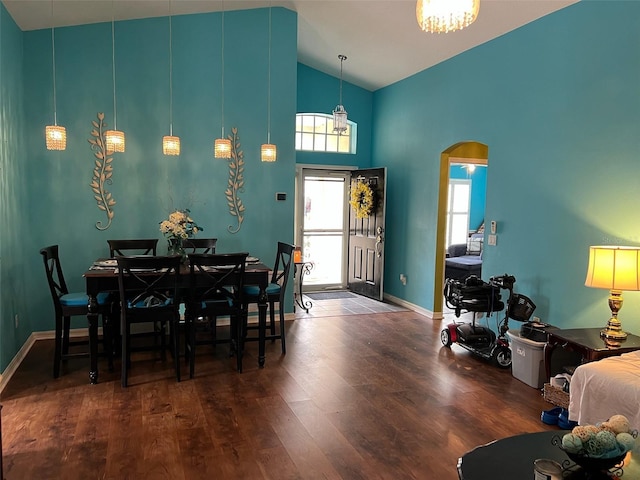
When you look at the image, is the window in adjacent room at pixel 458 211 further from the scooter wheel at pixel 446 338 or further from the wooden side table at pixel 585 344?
the wooden side table at pixel 585 344

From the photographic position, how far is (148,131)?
5.08 m

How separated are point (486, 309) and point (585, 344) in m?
1.29

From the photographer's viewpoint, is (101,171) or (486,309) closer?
(486,309)

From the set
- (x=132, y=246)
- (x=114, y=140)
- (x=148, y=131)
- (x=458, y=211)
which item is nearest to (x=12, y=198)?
(x=114, y=140)

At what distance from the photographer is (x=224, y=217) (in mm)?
5434

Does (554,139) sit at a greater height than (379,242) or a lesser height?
greater

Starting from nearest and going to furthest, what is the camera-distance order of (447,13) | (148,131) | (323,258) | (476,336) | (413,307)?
1. (447,13)
2. (476,336)
3. (148,131)
4. (413,307)
5. (323,258)

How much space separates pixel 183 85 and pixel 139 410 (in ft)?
11.3

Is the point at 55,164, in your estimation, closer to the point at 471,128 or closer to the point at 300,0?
the point at 300,0

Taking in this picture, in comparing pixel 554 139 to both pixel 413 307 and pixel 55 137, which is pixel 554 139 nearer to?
pixel 413 307

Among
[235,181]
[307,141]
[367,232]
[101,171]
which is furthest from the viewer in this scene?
[307,141]

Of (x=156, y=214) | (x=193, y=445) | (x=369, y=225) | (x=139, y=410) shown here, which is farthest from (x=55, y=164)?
(x=369, y=225)

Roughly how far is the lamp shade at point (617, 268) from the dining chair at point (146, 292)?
304cm

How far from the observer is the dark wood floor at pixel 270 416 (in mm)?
2637
